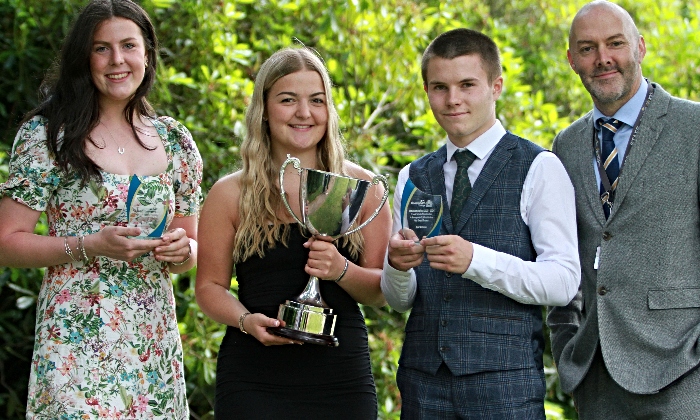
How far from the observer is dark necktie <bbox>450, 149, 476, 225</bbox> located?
3.10 metres

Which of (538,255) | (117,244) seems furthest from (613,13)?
(117,244)

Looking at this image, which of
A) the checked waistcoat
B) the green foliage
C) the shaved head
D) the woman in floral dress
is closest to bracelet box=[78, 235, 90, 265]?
the woman in floral dress

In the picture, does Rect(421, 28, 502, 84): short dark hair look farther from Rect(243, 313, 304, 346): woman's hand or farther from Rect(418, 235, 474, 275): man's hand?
Rect(243, 313, 304, 346): woman's hand

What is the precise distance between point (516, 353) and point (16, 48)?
3.24 meters

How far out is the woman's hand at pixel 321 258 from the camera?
303 centimetres

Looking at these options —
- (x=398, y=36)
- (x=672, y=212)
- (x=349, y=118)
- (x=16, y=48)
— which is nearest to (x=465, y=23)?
(x=398, y=36)

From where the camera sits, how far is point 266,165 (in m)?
3.36

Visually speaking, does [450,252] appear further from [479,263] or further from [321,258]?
[321,258]

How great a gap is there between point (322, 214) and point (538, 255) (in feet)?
2.29

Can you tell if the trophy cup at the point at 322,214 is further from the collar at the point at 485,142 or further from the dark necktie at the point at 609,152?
the dark necktie at the point at 609,152

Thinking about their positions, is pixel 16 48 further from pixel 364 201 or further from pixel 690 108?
pixel 690 108

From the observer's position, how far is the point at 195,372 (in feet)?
15.5

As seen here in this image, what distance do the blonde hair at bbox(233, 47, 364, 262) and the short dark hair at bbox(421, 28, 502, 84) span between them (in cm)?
39

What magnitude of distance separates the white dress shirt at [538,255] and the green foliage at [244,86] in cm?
189
